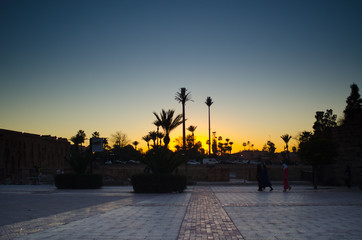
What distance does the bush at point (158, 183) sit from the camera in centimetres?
1805

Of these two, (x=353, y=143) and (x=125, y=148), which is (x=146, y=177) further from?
(x=125, y=148)

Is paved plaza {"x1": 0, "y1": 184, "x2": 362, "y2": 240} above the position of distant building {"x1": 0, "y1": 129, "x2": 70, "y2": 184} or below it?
→ below

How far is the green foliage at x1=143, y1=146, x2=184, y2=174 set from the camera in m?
18.6

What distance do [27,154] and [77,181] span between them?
33482mm

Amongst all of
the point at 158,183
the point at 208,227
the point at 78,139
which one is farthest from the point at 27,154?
the point at 208,227

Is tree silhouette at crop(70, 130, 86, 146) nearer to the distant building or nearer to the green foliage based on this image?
the distant building

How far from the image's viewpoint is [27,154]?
2046 inches

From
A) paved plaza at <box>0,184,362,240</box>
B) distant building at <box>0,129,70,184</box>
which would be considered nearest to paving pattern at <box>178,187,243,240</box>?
paved plaza at <box>0,184,362,240</box>

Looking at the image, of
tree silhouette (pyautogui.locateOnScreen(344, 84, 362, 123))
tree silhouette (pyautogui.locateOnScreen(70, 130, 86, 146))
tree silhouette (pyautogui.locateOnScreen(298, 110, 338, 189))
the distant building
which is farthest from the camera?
tree silhouette (pyautogui.locateOnScreen(344, 84, 362, 123))

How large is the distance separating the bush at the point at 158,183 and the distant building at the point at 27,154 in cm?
1445

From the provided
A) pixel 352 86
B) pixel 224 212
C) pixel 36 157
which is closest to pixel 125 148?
pixel 36 157

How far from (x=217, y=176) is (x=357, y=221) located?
2254cm

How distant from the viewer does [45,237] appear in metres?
6.21

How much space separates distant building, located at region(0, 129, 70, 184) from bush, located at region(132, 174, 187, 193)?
1445 cm
